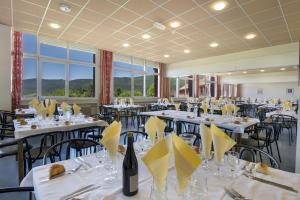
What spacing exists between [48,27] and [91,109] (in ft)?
11.7

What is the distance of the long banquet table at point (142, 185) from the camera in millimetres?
961

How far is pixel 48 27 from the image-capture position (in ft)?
18.2

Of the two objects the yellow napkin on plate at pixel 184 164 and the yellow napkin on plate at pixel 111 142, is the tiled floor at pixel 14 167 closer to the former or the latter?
the yellow napkin on plate at pixel 111 142

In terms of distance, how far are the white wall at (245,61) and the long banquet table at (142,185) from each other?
24.2 ft

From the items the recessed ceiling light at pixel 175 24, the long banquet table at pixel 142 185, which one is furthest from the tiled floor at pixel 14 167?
the recessed ceiling light at pixel 175 24

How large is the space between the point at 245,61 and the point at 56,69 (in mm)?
8049

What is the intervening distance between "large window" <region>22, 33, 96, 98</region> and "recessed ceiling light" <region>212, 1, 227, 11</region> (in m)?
5.65

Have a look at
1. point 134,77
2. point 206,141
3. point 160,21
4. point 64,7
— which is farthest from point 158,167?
point 134,77

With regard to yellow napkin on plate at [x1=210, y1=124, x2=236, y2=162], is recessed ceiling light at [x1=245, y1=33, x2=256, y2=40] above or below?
above

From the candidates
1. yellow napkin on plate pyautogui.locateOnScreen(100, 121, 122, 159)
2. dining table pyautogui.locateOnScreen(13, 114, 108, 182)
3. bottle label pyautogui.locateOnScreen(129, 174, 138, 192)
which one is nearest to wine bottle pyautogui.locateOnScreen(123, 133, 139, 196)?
bottle label pyautogui.locateOnScreen(129, 174, 138, 192)

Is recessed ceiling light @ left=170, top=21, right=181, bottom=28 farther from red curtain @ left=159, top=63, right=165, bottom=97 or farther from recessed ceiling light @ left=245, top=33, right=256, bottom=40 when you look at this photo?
red curtain @ left=159, top=63, right=165, bottom=97

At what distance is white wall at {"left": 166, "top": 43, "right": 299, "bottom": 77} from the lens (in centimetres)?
680

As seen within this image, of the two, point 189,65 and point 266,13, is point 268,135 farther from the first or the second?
point 189,65

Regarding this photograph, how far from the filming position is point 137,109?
310 inches
